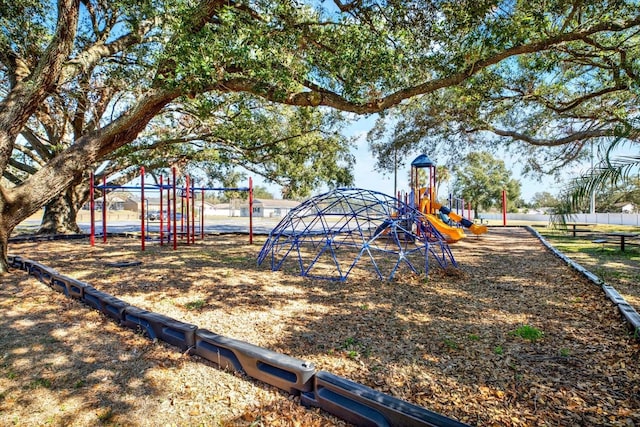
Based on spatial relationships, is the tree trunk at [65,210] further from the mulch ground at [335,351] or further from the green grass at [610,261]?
the green grass at [610,261]

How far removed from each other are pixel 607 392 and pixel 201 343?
10.2 ft

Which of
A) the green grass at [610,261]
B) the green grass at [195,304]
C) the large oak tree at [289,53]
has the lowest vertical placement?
the green grass at [195,304]

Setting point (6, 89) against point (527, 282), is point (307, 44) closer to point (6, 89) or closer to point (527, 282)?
point (527, 282)

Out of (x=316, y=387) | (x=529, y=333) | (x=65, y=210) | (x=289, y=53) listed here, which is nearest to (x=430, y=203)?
(x=289, y=53)

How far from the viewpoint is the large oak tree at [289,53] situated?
604cm

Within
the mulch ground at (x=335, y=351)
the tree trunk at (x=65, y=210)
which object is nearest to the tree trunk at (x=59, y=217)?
the tree trunk at (x=65, y=210)

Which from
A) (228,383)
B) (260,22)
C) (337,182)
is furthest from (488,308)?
(337,182)

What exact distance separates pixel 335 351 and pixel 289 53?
5.80 metres

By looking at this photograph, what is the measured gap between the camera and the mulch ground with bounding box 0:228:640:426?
2271 millimetres

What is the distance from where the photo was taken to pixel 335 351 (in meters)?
3.17

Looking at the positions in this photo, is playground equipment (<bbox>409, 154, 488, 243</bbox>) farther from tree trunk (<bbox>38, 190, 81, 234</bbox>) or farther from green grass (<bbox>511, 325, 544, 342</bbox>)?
tree trunk (<bbox>38, 190, 81, 234</bbox>)

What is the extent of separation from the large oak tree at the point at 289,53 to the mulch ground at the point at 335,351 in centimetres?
315

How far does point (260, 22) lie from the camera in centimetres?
711

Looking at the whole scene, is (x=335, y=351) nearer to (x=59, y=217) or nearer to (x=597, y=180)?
(x=597, y=180)
